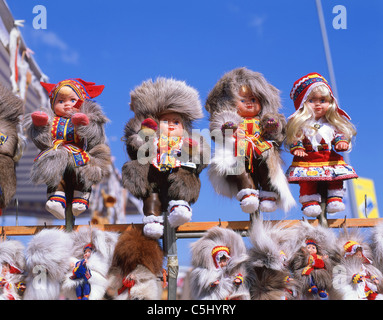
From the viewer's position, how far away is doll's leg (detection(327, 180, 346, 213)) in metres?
2.53

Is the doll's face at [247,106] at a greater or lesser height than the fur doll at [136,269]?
greater

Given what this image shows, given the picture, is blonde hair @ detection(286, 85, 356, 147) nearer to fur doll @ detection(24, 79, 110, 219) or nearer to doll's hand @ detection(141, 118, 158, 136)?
doll's hand @ detection(141, 118, 158, 136)

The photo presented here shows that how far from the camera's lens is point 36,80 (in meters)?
4.89

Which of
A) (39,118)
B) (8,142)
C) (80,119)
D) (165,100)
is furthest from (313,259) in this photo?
(8,142)

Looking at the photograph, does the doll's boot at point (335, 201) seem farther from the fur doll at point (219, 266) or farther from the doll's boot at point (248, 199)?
the fur doll at point (219, 266)

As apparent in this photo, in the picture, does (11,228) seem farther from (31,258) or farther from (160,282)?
(160,282)

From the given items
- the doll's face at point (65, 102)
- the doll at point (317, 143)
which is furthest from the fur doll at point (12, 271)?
the doll at point (317, 143)

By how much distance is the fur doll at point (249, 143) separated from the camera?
254 cm

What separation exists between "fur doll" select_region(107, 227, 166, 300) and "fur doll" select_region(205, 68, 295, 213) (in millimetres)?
530

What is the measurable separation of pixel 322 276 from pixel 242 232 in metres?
0.48

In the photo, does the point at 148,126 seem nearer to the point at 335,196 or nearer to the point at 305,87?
the point at 305,87

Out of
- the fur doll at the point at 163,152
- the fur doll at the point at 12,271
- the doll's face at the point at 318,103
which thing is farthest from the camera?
the doll's face at the point at 318,103
